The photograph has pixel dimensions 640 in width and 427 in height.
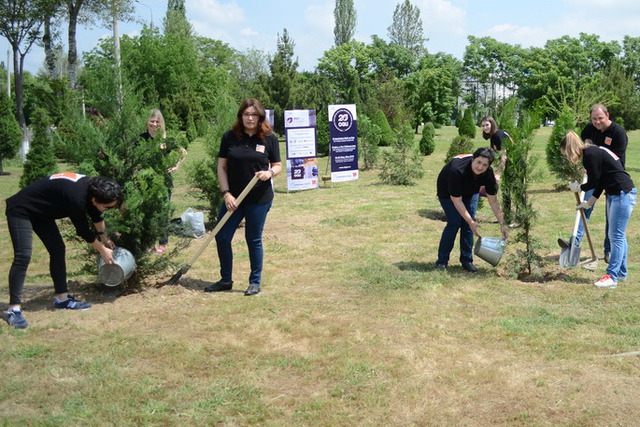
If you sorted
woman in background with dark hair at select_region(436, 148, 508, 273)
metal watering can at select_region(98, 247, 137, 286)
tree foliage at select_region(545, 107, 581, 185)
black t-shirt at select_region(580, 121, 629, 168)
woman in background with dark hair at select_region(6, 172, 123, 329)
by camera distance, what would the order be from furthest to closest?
tree foliage at select_region(545, 107, 581, 185)
black t-shirt at select_region(580, 121, 629, 168)
woman in background with dark hair at select_region(436, 148, 508, 273)
metal watering can at select_region(98, 247, 137, 286)
woman in background with dark hair at select_region(6, 172, 123, 329)

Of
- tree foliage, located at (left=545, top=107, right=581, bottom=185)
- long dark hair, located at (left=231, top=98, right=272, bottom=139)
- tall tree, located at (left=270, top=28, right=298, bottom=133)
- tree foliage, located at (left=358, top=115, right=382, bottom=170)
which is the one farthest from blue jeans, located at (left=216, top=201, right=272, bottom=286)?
tall tree, located at (left=270, top=28, right=298, bottom=133)

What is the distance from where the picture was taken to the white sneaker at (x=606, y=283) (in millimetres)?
5773

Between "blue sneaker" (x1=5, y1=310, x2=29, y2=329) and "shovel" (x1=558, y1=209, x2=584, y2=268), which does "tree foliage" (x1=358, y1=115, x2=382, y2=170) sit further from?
"blue sneaker" (x1=5, y1=310, x2=29, y2=329)

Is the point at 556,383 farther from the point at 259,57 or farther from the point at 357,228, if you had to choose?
the point at 259,57

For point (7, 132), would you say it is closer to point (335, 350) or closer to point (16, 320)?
point (16, 320)

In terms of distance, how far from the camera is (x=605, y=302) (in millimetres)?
5367

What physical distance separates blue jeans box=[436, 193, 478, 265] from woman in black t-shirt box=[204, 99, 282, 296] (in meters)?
2.06

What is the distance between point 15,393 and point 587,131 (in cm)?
655

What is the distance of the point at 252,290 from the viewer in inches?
223

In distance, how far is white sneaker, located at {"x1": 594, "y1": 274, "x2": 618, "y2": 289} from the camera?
5773mm

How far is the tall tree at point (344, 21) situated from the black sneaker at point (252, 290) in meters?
67.0

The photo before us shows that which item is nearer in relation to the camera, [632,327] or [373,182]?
[632,327]

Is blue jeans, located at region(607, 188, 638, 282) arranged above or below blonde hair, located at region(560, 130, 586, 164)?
below

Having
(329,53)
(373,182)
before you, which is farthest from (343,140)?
(329,53)
